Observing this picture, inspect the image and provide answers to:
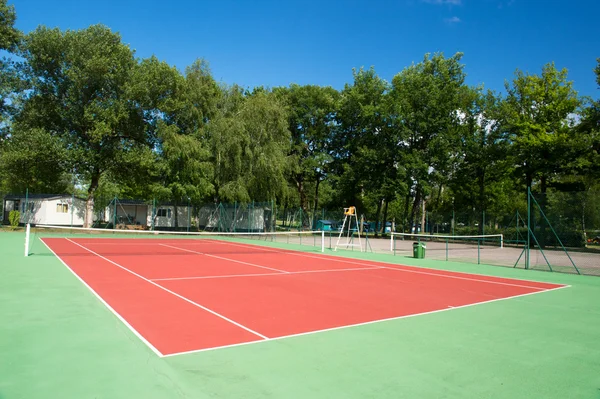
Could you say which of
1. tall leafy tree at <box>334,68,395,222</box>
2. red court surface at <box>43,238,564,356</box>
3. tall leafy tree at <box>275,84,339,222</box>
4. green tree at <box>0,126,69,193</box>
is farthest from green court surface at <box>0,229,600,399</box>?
tall leafy tree at <box>275,84,339,222</box>

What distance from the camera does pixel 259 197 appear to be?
1457 inches

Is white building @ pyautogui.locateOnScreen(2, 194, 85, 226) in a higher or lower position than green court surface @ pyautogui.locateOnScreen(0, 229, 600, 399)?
higher

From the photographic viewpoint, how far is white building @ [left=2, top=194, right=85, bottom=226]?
3794cm

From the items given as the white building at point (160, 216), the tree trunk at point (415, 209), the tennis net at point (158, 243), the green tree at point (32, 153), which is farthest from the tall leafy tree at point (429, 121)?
the green tree at point (32, 153)

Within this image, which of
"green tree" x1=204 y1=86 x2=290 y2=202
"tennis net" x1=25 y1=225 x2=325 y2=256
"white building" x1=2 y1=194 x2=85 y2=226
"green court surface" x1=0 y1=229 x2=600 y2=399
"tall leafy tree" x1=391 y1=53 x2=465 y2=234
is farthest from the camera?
"tall leafy tree" x1=391 y1=53 x2=465 y2=234

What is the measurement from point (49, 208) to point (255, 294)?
36099 mm

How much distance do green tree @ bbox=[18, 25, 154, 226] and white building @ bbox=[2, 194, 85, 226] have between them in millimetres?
3563

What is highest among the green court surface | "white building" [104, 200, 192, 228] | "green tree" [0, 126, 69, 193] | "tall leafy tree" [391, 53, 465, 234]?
"tall leafy tree" [391, 53, 465, 234]

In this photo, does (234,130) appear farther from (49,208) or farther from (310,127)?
(49,208)

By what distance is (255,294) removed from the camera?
9367 mm

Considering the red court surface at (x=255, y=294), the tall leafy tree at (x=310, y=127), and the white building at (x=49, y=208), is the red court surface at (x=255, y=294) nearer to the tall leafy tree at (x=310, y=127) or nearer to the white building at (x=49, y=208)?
the white building at (x=49, y=208)

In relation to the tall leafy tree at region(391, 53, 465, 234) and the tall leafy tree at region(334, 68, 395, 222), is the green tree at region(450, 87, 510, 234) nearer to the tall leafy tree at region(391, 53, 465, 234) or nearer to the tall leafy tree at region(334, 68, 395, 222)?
the tall leafy tree at region(391, 53, 465, 234)

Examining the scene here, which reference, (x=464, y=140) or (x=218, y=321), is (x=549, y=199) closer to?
(x=218, y=321)

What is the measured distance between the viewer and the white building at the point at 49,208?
37.9 metres
